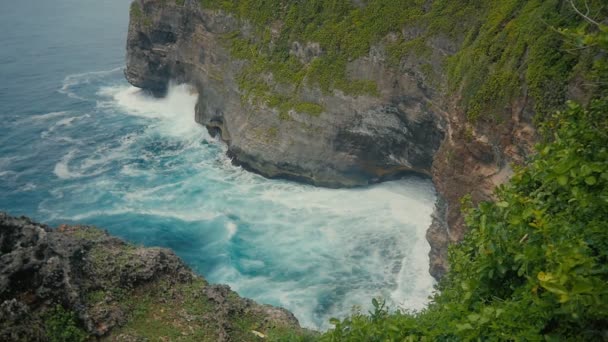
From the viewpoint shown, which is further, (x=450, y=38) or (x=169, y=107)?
(x=169, y=107)

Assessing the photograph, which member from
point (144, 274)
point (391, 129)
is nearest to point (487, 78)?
point (391, 129)

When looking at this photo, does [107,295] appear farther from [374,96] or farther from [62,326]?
[374,96]

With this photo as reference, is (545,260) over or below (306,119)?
over

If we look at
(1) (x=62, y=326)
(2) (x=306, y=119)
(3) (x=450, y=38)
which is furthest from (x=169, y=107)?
(1) (x=62, y=326)

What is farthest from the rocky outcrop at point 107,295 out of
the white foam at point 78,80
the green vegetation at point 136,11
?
the white foam at point 78,80

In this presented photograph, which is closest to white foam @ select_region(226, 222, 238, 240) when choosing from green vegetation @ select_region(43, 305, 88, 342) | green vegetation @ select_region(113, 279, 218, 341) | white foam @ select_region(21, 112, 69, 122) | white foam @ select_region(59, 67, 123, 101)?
green vegetation @ select_region(113, 279, 218, 341)

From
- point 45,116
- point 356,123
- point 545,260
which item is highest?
point 545,260

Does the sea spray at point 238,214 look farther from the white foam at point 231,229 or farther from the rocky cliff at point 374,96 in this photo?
the rocky cliff at point 374,96
